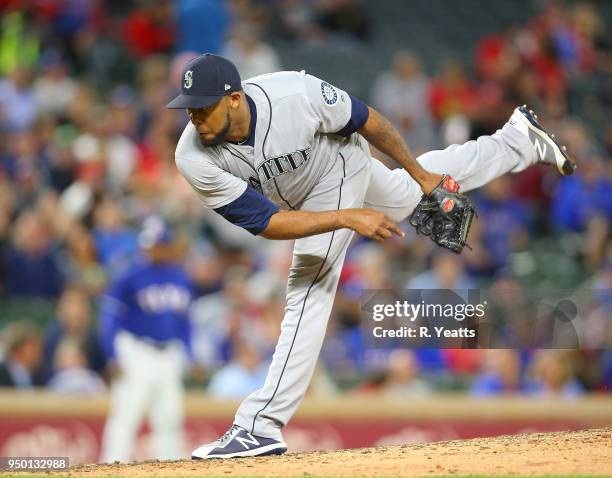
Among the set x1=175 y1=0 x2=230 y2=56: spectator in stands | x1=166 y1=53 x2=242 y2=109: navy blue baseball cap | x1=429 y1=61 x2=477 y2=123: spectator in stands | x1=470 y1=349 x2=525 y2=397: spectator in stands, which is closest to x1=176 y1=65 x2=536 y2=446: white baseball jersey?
x1=166 y1=53 x2=242 y2=109: navy blue baseball cap

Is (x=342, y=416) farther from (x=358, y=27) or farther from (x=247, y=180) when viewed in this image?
(x=358, y=27)

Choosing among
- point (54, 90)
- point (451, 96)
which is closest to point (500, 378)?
point (451, 96)

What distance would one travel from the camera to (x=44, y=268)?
9.86m

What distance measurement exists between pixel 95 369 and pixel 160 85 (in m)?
3.50

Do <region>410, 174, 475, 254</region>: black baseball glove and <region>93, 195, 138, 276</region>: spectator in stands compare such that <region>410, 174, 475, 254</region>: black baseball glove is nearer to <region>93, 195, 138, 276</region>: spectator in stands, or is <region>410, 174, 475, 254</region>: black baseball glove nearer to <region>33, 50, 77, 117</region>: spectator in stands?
<region>93, 195, 138, 276</region>: spectator in stands

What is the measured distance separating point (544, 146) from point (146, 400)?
404 cm

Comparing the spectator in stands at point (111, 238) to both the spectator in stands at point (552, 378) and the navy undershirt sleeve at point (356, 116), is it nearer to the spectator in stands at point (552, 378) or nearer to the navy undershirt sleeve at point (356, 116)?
the spectator in stands at point (552, 378)

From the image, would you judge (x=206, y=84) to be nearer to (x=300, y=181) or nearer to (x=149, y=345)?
(x=300, y=181)

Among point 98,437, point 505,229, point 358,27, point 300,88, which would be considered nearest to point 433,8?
point 358,27

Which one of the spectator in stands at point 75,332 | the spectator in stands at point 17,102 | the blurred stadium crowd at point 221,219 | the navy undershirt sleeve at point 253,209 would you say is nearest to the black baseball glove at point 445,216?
the navy undershirt sleeve at point 253,209

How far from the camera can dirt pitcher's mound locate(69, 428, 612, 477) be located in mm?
5199

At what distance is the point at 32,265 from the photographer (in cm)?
984

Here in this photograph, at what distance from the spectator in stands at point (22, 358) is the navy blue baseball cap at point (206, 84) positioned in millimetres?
4470

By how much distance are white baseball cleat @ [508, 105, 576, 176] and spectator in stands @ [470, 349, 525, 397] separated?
9.65 ft
